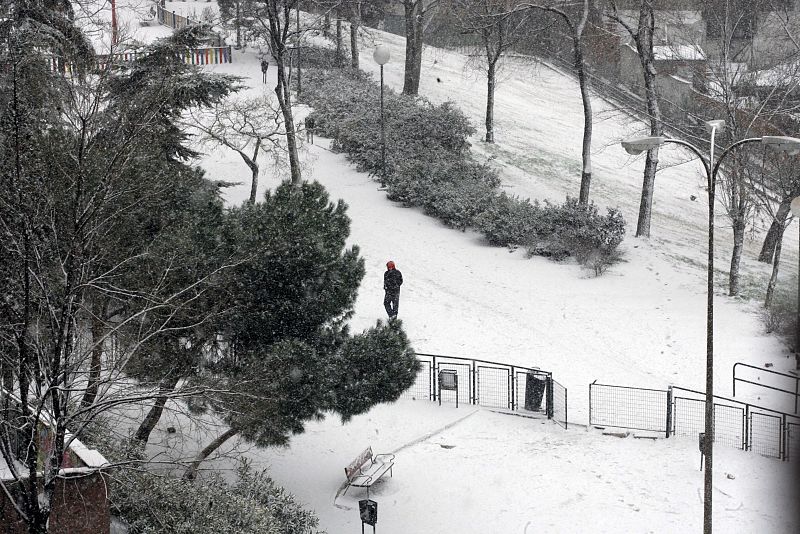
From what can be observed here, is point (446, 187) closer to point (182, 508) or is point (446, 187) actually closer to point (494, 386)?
point (494, 386)

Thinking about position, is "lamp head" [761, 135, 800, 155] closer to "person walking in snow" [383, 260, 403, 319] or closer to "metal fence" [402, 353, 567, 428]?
"metal fence" [402, 353, 567, 428]

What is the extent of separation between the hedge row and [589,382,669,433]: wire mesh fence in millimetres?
7844

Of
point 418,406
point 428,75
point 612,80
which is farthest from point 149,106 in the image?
point 612,80

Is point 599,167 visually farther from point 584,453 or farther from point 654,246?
point 584,453

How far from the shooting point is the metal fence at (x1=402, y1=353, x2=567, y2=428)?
63.3ft

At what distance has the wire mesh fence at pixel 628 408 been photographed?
18.7m

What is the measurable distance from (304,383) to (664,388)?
863cm

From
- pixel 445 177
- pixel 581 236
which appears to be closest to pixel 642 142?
pixel 581 236

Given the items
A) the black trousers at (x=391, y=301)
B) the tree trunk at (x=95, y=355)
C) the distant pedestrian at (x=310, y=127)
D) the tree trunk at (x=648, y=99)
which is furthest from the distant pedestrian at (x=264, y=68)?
the tree trunk at (x=95, y=355)

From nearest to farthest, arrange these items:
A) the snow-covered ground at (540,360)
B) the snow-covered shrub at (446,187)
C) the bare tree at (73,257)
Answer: the bare tree at (73,257) < the snow-covered ground at (540,360) < the snow-covered shrub at (446,187)

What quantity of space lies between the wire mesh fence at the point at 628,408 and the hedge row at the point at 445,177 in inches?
309

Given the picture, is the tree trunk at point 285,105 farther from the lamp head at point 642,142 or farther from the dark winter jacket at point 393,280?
the lamp head at point 642,142

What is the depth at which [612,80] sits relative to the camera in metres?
53.6

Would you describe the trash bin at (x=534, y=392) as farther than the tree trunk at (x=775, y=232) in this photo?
No
